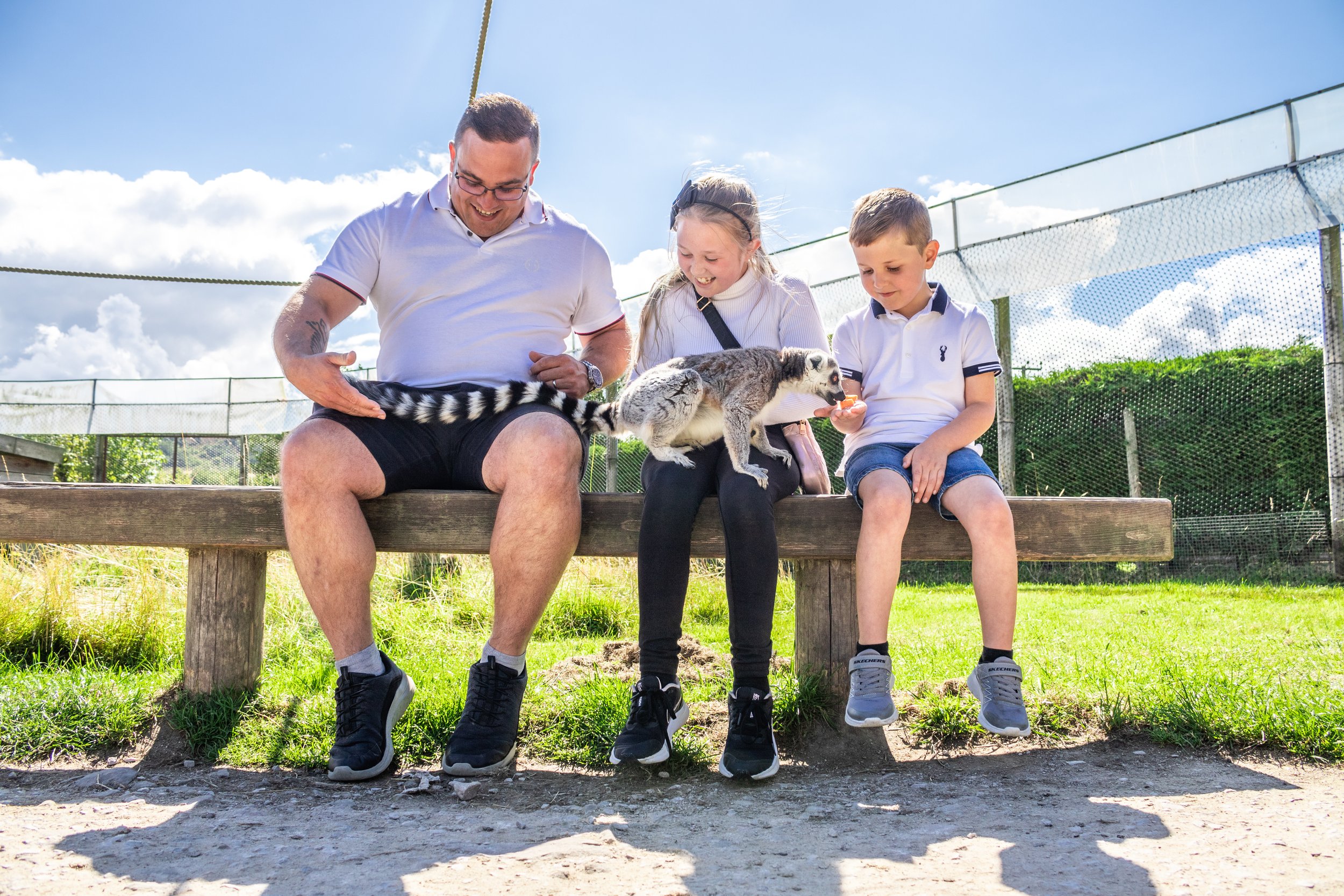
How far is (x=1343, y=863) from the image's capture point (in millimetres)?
1567

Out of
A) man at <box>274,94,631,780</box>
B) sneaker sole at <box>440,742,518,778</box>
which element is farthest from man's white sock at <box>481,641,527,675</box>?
sneaker sole at <box>440,742,518,778</box>

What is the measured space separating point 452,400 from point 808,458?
1187 millimetres

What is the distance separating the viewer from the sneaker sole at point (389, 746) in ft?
7.22

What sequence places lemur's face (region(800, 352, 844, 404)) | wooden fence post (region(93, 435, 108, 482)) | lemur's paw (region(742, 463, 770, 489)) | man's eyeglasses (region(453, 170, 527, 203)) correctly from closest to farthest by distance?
lemur's paw (region(742, 463, 770, 489)) → man's eyeglasses (region(453, 170, 527, 203)) → lemur's face (region(800, 352, 844, 404)) → wooden fence post (region(93, 435, 108, 482))

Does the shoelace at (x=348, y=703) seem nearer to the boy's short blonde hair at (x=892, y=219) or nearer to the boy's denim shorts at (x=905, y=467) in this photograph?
the boy's denim shorts at (x=905, y=467)

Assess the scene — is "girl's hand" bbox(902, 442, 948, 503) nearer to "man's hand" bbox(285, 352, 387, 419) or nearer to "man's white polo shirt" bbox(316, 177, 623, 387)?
"man's white polo shirt" bbox(316, 177, 623, 387)

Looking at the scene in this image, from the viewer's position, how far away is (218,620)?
2732 millimetres

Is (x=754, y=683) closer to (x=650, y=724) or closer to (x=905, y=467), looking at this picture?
(x=650, y=724)

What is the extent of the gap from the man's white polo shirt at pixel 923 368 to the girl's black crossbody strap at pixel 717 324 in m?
0.48

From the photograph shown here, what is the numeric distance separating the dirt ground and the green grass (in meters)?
0.13

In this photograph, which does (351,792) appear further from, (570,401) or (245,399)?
(245,399)

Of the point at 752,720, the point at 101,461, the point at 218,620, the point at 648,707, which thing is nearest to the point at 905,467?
the point at 752,720

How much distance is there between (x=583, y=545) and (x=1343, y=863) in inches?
73.3

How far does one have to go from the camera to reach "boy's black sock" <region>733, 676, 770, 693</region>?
221cm
